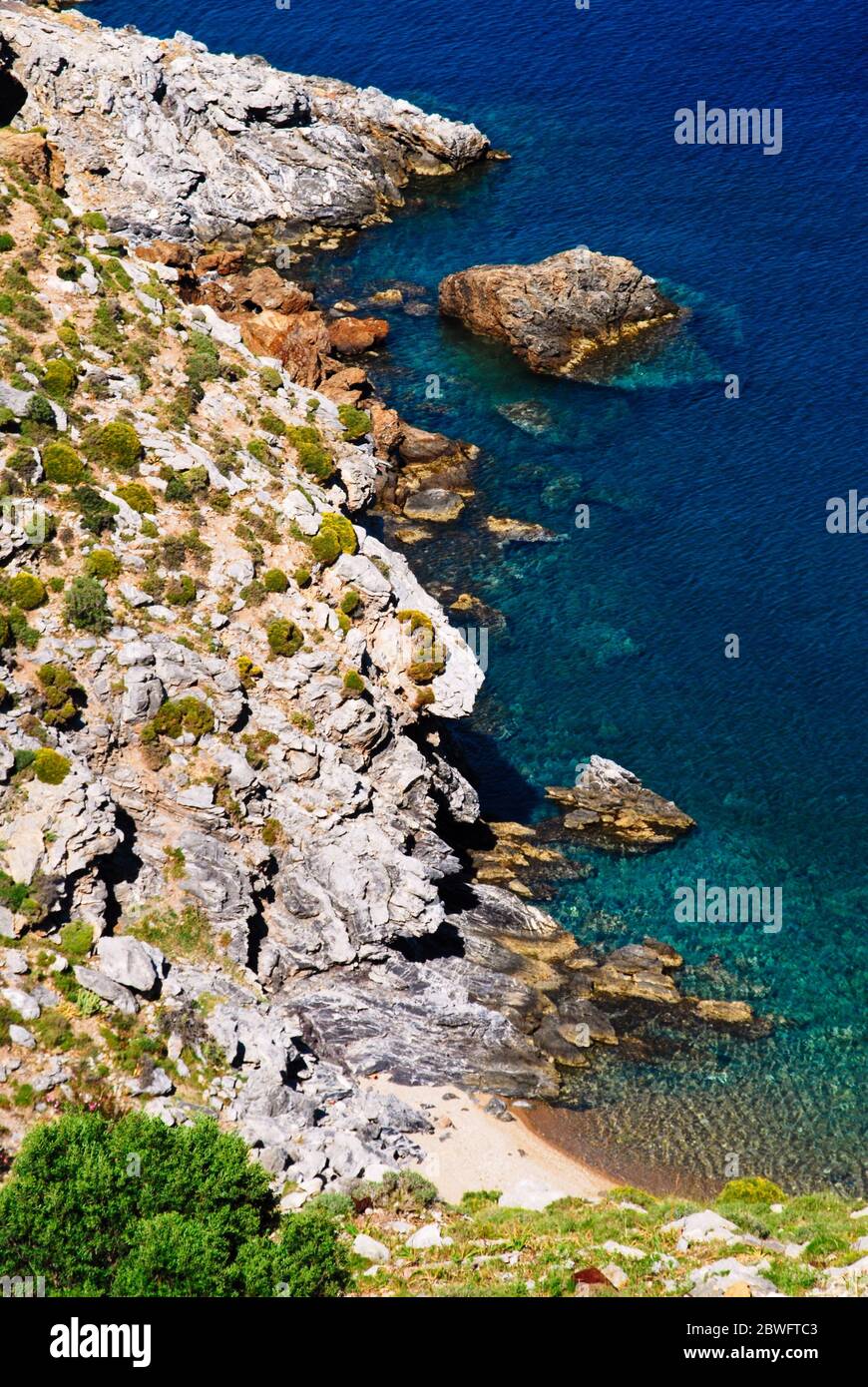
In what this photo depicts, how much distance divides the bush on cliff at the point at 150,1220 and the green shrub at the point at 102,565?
23.7 m

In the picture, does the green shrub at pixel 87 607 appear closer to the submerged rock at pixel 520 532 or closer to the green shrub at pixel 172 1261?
the green shrub at pixel 172 1261

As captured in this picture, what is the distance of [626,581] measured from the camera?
98438mm

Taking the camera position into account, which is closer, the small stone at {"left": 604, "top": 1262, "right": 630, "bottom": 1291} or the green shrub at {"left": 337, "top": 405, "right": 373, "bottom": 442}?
the small stone at {"left": 604, "top": 1262, "right": 630, "bottom": 1291}

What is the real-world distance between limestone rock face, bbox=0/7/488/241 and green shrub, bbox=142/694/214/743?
249ft

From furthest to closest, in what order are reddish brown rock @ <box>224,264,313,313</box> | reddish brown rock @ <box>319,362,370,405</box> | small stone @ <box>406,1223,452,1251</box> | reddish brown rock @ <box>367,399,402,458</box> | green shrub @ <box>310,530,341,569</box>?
Answer: reddish brown rock @ <box>224,264,313,313</box>, reddish brown rock @ <box>319,362,370,405</box>, reddish brown rock @ <box>367,399,402,458</box>, green shrub @ <box>310,530,341,569</box>, small stone @ <box>406,1223,452,1251</box>

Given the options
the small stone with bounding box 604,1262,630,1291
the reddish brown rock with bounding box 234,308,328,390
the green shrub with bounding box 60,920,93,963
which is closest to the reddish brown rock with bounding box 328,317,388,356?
the reddish brown rock with bounding box 234,308,328,390

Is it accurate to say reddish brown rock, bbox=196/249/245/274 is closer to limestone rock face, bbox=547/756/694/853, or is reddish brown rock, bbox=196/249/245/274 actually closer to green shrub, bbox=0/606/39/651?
limestone rock face, bbox=547/756/694/853

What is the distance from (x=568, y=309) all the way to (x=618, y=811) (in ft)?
179

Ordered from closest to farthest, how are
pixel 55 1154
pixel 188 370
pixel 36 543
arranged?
pixel 55 1154 → pixel 36 543 → pixel 188 370

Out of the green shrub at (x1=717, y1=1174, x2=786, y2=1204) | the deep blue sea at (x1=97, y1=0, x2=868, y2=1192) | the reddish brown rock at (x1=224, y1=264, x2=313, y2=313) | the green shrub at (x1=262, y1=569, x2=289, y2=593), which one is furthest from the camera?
the reddish brown rock at (x1=224, y1=264, x2=313, y2=313)

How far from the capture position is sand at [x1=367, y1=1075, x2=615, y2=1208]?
5831cm

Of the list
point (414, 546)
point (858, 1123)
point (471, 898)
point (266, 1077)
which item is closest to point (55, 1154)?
point (266, 1077)
